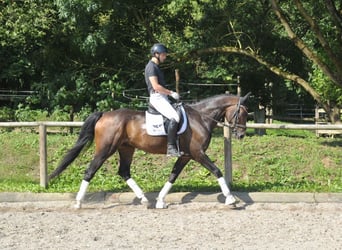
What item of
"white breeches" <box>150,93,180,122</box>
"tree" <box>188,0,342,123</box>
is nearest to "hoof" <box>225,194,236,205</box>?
"white breeches" <box>150,93,180,122</box>

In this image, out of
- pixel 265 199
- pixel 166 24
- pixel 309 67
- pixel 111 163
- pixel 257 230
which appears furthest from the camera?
pixel 309 67

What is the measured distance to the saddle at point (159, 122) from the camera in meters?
7.99

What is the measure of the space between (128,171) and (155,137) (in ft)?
2.55

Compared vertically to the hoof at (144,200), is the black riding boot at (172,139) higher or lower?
higher

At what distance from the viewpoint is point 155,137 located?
8117 mm

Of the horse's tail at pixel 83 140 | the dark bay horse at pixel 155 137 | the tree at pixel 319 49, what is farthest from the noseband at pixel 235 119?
the tree at pixel 319 49

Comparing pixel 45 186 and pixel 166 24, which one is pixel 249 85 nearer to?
pixel 166 24

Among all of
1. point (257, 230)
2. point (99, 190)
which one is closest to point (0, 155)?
point (99, 190)

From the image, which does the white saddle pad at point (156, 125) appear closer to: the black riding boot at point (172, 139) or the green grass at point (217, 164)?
the black riding boot at point (172, 139)

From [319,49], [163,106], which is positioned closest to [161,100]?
[163,106]

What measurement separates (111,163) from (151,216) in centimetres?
328

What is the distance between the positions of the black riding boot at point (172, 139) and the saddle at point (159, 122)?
0.31 feet

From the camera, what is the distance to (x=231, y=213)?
7605 mm

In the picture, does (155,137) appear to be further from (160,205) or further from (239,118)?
(239,118)
